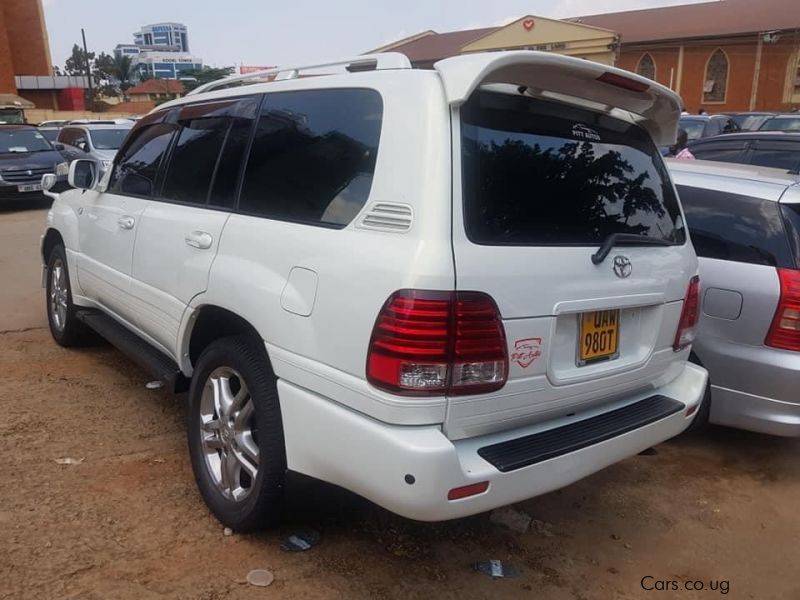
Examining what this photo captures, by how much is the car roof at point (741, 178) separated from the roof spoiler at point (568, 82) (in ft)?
3.18

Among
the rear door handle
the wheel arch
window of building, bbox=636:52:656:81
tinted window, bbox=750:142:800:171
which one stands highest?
window of building, bbox=636:52:656:81

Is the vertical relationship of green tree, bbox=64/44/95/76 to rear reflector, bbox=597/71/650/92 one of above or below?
above

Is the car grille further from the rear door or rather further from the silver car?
the rear door

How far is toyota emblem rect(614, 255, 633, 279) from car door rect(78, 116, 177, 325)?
255 cm

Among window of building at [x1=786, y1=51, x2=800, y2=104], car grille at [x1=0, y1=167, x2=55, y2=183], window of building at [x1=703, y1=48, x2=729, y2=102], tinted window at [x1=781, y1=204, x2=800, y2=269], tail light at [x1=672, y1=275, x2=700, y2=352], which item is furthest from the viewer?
window of building at [x1=703, y1=48, x2=729, y2=102]

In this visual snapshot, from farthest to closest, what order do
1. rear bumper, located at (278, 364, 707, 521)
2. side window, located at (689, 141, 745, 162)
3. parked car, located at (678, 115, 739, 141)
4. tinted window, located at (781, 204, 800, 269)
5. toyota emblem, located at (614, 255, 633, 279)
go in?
parked car, located at (678, 115, 739, 141) < side window, located at (689, 141, 745, 162) < tinted window, located at (781, 204, 800, 269) < toyota emblem, located at (614, 255, 633, 279) < rear bumper, located at (278, 364, 707, 521)

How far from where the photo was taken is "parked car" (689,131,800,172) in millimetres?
7691

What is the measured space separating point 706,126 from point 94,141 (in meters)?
13.7

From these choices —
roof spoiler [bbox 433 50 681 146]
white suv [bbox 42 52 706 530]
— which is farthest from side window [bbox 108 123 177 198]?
roof spoiler [bbox 433 50 681 146]

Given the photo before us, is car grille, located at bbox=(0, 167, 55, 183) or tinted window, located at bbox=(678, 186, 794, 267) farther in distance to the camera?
car grille, located at bbox=(0, 167, 55, 183)

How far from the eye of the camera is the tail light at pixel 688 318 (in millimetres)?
3115

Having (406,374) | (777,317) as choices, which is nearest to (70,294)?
(406,374)

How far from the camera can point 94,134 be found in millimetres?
15875

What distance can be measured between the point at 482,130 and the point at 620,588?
1.95 metres
